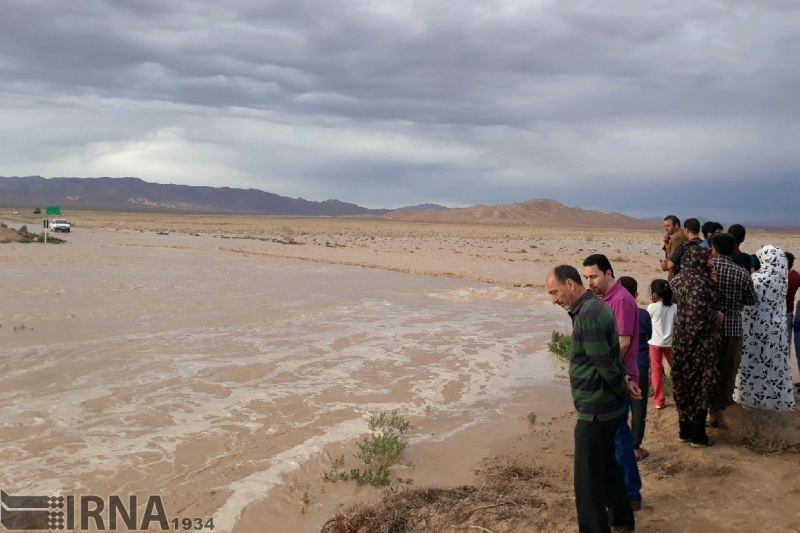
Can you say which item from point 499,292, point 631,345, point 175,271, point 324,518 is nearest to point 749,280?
point 631,345

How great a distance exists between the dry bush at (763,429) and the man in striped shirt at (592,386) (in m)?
2.59

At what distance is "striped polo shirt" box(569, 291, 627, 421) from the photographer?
12.2ft

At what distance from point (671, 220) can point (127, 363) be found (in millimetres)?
7584

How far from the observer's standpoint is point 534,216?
6206 inches

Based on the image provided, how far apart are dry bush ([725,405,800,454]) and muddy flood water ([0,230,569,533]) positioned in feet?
6.78

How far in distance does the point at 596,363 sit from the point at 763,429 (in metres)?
3.12

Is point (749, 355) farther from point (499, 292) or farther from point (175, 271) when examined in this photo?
point (175, 271)

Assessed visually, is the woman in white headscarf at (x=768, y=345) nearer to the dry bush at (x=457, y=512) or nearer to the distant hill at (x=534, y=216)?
the dry bush at (x=457, y=512)

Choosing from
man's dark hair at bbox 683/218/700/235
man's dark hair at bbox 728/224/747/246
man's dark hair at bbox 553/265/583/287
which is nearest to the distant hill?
man's dark hair at bbox 683/218/700/235

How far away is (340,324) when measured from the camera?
12.6 metres

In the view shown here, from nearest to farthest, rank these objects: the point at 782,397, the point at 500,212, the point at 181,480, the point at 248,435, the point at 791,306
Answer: the point at 181,480
the point at 782,397
the point at 248,435
the point at 791,306
the point at 500,212

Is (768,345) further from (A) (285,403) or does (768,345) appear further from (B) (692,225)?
(A) (285,403)

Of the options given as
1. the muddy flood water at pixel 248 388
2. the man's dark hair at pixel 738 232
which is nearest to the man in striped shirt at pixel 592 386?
the muddy flood water at pixel 248 388

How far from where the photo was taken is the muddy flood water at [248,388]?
5.42m
